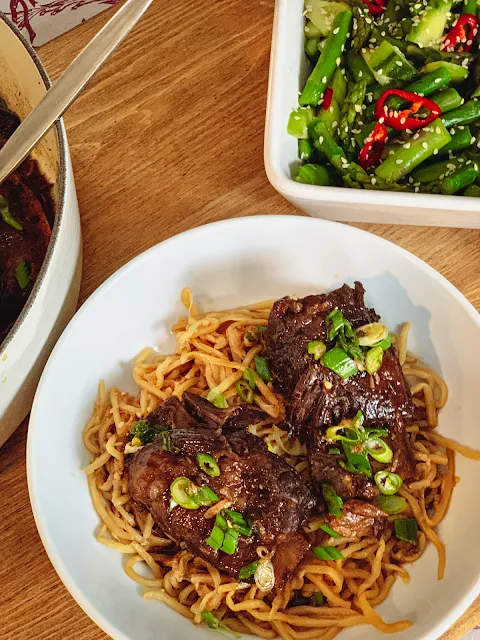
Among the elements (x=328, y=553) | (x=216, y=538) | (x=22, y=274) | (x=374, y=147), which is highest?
(x=22, y=274)

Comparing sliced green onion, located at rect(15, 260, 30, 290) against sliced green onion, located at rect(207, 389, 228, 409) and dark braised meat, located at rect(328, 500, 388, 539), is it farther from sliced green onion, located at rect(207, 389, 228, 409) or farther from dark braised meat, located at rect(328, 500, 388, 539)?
dark braised meat, located at rect(328, 500, 388, 539)

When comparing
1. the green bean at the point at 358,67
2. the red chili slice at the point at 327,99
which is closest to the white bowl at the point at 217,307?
the red chili slice at the point at 327,99

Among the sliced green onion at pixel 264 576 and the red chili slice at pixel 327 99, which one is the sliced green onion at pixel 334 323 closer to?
the sliced green onion at pixel 264 576

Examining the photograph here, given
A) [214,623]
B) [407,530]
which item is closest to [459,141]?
[407,530]

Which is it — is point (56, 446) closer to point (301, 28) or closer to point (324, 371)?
point (324, 371)

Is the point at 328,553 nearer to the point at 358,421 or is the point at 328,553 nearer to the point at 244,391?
the point at 358,421

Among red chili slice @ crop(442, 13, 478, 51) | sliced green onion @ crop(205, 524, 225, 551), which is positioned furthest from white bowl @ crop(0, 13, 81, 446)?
red chili slice @ crop(442, 13, 478, 51)

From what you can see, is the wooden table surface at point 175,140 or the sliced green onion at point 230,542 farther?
the wooden table surface at point 175,140
